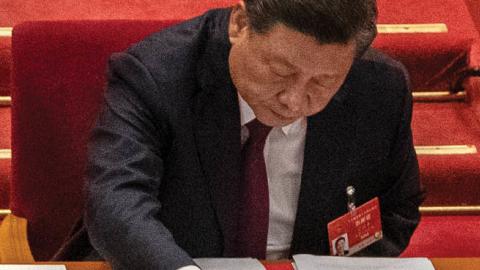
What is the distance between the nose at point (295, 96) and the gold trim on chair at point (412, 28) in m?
1.14

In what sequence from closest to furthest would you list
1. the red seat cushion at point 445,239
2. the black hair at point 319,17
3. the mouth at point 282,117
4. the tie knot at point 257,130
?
the black hair at point 319,17
the mouth at point 282,117
the tie knot at point 257,130
the red seat cushion at point 445,239

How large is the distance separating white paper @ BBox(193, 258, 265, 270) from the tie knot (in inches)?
7.2

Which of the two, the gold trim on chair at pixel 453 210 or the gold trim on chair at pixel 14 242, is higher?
the gold trim on chair at pixel 14 242

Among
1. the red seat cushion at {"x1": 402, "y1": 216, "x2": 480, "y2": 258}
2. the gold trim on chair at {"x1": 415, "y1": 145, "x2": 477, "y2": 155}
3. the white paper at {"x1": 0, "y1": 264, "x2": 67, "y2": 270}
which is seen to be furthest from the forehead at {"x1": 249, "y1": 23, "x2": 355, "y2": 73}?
the gold trim on chair at {"x1": 415, "y1": 145, "x2": 477, "y2": 155}

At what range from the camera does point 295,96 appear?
1.20m

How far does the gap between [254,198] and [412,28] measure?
106 cm

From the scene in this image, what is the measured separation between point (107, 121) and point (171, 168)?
130 mm

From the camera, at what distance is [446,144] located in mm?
2180

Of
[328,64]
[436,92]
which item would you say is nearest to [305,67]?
[328,64]

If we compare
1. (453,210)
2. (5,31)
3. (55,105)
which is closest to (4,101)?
(5,31)

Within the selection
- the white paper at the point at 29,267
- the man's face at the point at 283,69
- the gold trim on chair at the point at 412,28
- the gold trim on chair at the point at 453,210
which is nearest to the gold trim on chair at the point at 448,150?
the gold trim on chair at the point at 453,210

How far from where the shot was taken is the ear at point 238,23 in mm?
1181

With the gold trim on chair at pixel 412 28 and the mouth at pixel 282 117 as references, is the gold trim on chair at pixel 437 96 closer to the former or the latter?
the gold trim on chair at pixel 412 28

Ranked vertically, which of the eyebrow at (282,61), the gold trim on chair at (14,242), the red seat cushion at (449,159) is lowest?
the red seat cushion at (449,159)
